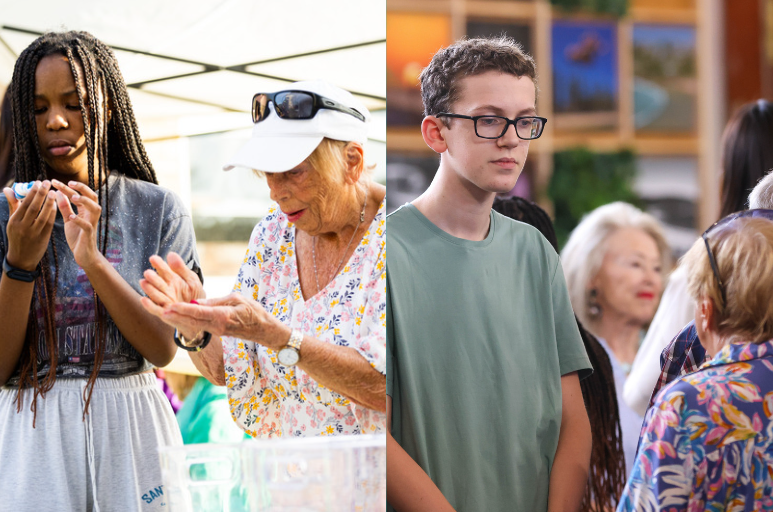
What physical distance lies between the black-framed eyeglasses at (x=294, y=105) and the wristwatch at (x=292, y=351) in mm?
377

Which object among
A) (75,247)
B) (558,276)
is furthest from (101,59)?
(558,276)

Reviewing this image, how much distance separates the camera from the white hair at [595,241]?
7.26 ft

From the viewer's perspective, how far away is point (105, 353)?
1.33 m

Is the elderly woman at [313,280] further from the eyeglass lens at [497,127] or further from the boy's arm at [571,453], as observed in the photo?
the boy's arm at [571,453]

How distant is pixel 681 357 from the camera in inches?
61.3

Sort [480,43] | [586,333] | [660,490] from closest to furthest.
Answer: [660,490] → [480,43] → [586,333]

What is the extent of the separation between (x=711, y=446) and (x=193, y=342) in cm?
86

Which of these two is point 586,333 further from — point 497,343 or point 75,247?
point 75,247

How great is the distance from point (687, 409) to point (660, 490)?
5.3 inches

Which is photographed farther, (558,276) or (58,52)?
(558,276)

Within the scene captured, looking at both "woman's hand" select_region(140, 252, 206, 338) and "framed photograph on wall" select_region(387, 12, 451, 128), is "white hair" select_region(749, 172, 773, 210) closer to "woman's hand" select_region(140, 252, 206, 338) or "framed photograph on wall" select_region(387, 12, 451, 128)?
"framed photograph on wall" select_region(387, 12, 451, 128)

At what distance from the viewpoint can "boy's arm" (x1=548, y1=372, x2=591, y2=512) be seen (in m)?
1.51

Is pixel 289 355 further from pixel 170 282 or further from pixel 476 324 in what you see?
pixel 476 324

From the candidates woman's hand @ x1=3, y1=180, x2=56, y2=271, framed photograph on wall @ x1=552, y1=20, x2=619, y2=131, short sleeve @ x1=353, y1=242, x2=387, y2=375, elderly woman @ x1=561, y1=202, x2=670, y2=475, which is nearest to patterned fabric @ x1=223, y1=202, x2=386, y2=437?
short sleeve @ x1=353, y1=242, x2=387, y2=375
